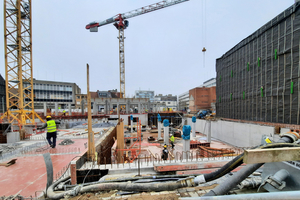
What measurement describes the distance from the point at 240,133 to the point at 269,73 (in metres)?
7.13

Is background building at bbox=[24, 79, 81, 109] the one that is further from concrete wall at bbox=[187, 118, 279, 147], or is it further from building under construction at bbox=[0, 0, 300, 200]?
concrete wall at bbox=[187, 118, 279, 147]

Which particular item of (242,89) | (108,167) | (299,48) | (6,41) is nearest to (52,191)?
(108,167)

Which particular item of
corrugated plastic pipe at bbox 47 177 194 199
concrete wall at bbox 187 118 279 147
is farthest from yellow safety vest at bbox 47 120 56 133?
concrete wall at bbox 187 118 279 147

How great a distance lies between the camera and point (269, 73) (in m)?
13.1

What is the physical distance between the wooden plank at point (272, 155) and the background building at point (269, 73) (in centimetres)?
1317

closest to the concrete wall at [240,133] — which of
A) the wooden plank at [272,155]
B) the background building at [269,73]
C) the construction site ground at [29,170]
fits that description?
the background building at [269,73]

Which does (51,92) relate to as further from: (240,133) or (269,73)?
(269,73)

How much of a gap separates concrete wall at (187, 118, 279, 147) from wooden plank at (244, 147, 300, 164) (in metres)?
12.2

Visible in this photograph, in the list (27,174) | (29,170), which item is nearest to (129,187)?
(27,174)

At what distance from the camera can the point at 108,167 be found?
544 cm

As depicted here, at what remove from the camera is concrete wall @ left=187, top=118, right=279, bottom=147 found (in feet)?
41.2

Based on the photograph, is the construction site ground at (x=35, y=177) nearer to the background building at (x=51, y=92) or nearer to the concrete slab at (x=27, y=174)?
the concrete slab at (x=27, y=174)

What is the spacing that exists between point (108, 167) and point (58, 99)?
5419 centimetres

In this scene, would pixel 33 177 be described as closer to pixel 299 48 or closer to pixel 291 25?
pixel 299 48
